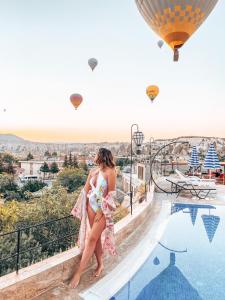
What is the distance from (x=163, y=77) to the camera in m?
15.0

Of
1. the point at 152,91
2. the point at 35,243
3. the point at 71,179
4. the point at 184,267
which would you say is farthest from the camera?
the point at 71,179

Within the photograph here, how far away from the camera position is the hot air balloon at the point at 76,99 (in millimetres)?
15430

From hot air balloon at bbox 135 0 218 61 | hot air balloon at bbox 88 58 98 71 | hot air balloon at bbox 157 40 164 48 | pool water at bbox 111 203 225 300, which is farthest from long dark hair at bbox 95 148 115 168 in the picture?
hot air balloon at bbox 88 58 98 71

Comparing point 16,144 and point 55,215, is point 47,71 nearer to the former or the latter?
A: point 55,215

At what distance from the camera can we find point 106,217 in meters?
2.74

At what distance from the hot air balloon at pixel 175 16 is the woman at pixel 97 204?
137 inches

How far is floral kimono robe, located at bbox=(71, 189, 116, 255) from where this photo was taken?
106 inches

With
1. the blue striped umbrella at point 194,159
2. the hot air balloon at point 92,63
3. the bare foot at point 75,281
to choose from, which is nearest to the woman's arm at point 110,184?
the bare foot at point 75,281

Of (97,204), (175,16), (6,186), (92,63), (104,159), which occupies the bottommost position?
(6,186)

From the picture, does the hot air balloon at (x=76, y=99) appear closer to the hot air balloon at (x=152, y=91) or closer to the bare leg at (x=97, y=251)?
the hot air balloon at (x=152, y=91)

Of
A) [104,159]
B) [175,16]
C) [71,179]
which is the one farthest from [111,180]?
[71,179]

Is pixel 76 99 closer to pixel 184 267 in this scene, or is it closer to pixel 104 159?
pixel 184 267

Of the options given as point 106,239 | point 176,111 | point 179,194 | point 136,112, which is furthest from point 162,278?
point 136,112

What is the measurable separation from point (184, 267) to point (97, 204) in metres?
1.73
